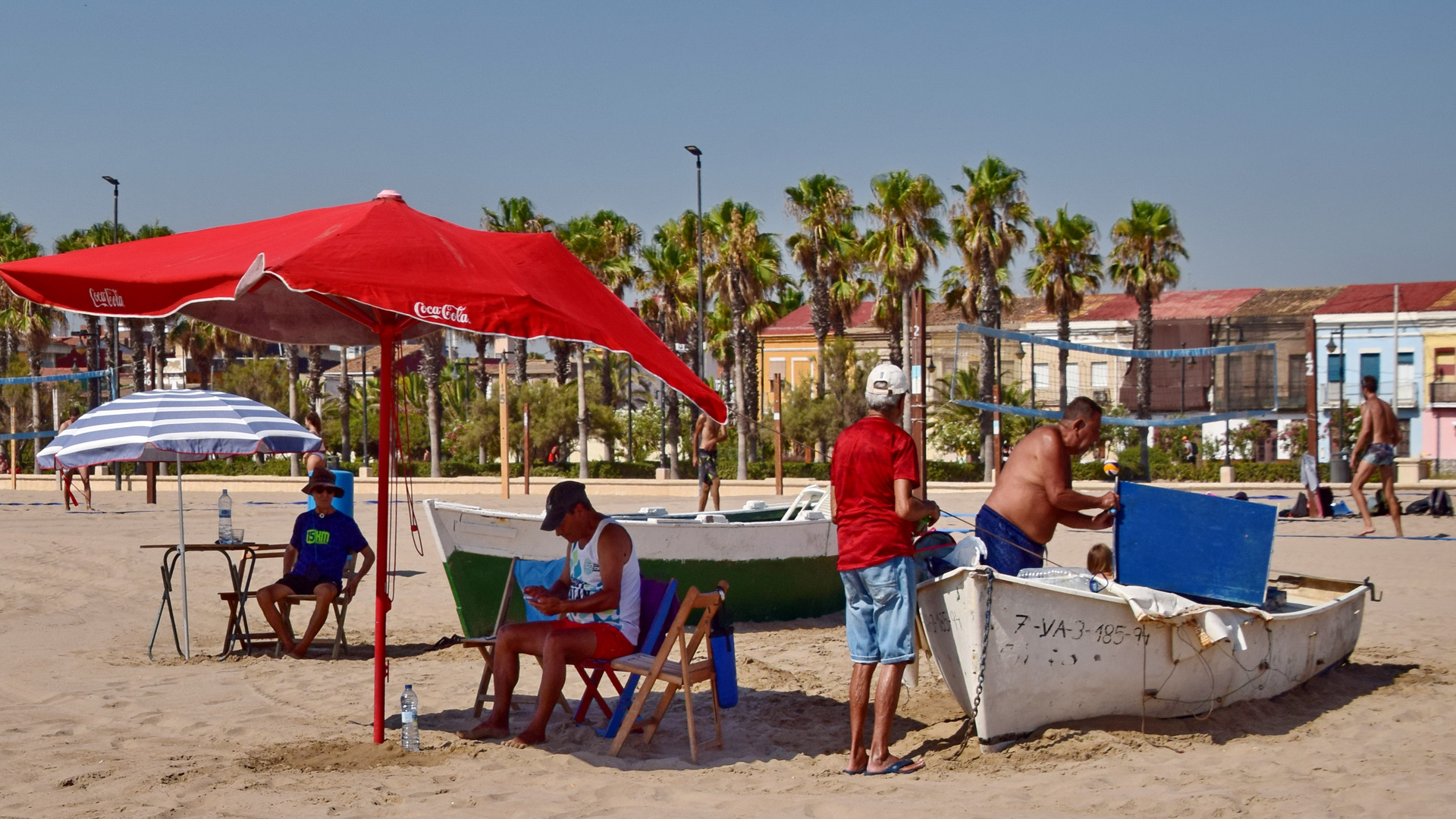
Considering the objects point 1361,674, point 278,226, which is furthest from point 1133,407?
point 278,226

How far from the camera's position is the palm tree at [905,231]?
39.8m

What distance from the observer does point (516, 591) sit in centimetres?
898

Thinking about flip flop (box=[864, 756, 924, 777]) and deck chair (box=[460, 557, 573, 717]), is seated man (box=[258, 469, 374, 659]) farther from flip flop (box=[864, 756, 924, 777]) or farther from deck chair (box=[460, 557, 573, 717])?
flip flop (box=[864, 756, 924, 777])

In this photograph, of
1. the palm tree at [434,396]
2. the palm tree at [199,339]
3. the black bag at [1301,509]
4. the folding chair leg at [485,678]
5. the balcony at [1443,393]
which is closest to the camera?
the folding chair leg at [485,678]

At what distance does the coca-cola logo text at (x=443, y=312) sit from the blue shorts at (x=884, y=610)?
194 centimetres

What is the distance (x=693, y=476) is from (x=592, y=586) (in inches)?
1315

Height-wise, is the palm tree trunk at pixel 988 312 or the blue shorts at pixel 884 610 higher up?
the palm tree trunk at pixel 988 312

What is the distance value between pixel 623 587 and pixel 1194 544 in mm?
2912

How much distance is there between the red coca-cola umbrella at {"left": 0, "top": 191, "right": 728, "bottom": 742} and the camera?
507cm

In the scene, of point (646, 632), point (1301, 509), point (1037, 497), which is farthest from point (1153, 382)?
point (646, 632)

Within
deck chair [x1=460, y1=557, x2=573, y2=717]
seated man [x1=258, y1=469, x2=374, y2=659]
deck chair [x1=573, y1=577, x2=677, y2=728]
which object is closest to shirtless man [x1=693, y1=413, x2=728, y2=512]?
seated man [x1=258, y1=469, x2=374, y2=659]

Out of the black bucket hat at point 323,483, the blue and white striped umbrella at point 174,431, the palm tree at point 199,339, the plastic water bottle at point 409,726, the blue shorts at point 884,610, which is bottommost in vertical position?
the plastic water bottle at point 409,726

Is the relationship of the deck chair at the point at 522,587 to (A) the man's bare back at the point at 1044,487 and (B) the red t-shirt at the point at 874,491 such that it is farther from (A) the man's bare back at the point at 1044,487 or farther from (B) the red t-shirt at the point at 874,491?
(A) the man's bare back at the point at 1044,487

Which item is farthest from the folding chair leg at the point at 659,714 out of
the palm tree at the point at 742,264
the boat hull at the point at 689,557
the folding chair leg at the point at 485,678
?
the palm tree at the point at 742,264
